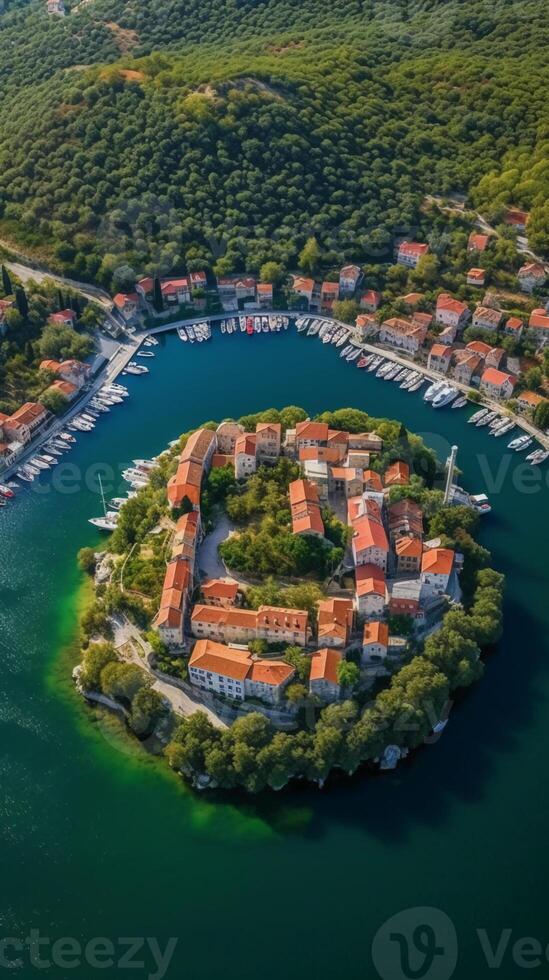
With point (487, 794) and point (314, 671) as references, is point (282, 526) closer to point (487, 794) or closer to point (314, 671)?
point (314, 671)

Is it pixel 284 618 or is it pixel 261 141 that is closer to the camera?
pixel 284 618

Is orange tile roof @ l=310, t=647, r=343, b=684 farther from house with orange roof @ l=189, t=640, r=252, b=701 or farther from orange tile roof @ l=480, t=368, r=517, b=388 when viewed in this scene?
orange tile roof @ l=480, t=368, r=517, b=388

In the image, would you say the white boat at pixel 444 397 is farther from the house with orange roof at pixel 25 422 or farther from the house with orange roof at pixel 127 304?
the house with orange roof at pixel 25 422

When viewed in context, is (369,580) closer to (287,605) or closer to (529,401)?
(287,605)

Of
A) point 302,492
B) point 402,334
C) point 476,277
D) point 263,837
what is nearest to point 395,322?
point 402,334

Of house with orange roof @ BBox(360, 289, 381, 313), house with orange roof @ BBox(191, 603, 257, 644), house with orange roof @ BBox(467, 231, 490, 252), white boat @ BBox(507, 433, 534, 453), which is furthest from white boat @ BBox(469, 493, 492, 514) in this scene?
house with orange roof @ BBox(467, 231, 490, 252)

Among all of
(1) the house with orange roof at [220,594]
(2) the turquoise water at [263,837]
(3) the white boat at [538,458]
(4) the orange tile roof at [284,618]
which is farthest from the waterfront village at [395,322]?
(4) the orange tile roof at [284,618]

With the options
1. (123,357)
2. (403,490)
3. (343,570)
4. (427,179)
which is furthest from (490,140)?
(343,570)
